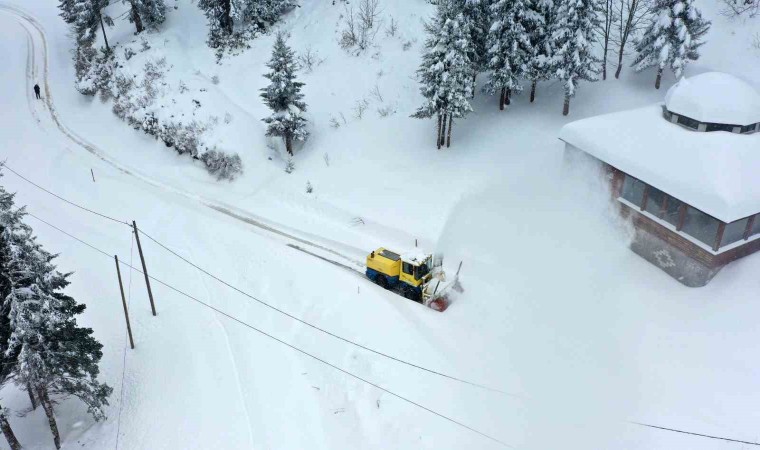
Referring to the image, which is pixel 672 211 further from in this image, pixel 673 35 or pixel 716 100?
pixel 673 35

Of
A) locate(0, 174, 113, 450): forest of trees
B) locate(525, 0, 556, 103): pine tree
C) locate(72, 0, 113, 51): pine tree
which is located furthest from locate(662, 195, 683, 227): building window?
locate(72, 0, 113, 51): pine tree

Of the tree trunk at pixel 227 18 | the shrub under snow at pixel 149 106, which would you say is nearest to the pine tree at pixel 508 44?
the shrub under snow at pixel 149 106

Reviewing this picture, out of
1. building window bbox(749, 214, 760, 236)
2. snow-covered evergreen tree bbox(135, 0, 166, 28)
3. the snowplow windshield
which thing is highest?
snow-covered evergreen tree bbox(135, 0, 166, 28)

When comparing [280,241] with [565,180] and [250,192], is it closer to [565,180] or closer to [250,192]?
[250,192]

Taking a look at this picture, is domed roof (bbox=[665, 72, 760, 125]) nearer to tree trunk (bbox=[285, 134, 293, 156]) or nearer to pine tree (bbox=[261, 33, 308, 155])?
pine tree (bbox=[261, 33, 308, 155])

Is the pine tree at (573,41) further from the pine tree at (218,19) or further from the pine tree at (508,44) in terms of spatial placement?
the pine tree at (218,19)
